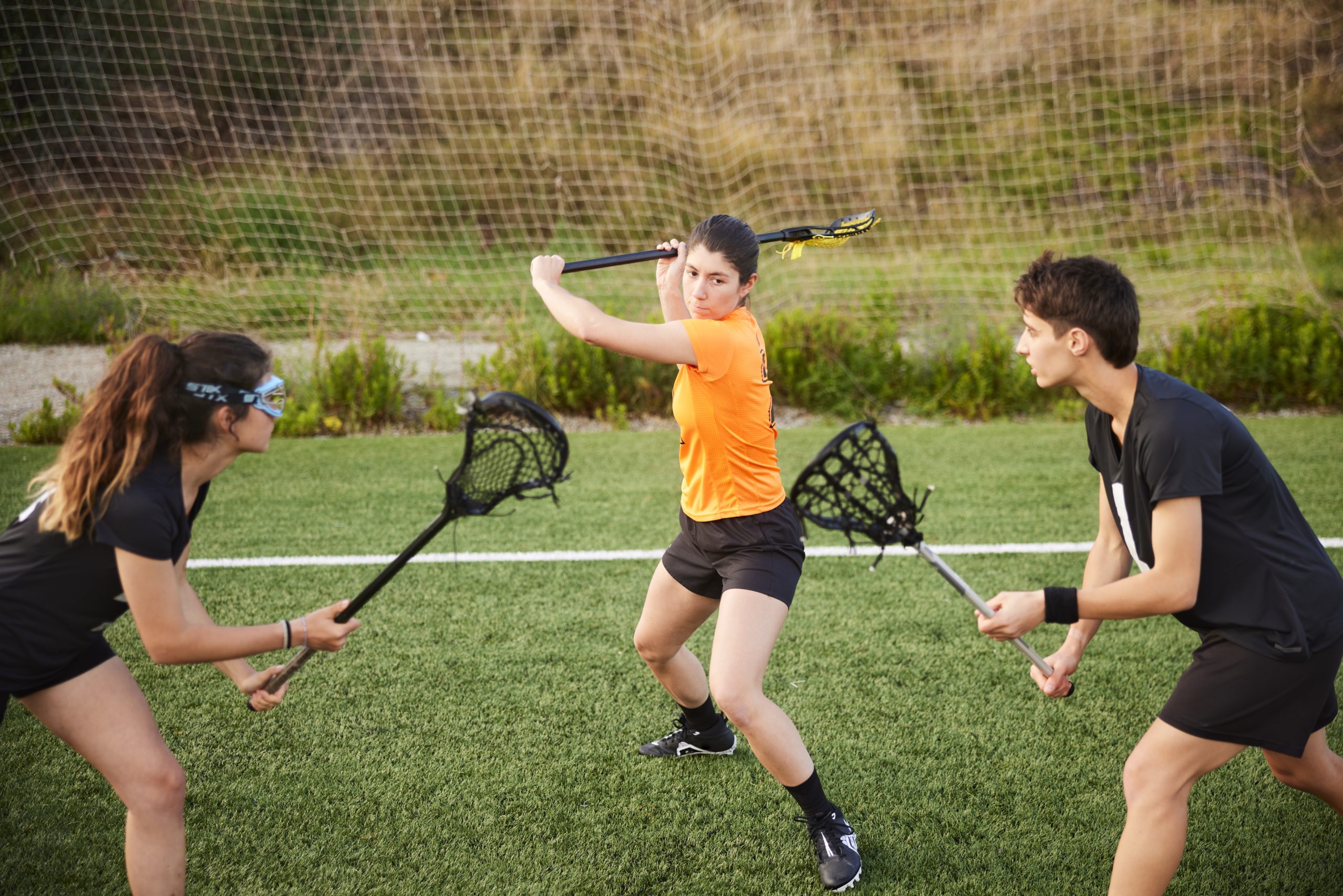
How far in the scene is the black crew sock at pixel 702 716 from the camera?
3260 millimetres

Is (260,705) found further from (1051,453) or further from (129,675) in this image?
(1051,453)

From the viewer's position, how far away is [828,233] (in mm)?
3162

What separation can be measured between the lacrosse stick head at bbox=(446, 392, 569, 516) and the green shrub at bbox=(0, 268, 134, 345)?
6993mm

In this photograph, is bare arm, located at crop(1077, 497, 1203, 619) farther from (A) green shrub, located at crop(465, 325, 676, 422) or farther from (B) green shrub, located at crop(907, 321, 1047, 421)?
(B) green shrub, located at crop(907, 321, 1047, 421)

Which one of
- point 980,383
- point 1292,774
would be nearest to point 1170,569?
point 1292,774

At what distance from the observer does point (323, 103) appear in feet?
33.9

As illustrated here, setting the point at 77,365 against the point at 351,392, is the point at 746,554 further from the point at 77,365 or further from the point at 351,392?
the point at 77,365

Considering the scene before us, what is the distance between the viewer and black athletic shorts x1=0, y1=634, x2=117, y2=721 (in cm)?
221

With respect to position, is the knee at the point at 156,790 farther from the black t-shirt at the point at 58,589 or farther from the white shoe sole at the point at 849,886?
the white shoe sole at the point at 849,886

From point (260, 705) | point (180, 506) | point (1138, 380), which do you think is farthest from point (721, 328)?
point (260, 705)

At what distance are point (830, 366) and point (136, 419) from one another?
21.6 ft

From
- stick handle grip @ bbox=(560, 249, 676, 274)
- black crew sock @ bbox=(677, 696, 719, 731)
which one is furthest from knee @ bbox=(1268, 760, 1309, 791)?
stick handle grip @ bbox=(560, 249, 676, 274)

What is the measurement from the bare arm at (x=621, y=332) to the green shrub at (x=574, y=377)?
5161 mm

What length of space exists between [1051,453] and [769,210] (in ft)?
14.3
